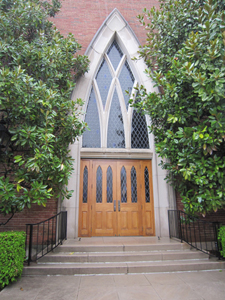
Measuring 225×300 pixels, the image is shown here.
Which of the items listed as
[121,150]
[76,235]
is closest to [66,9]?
[121,150]

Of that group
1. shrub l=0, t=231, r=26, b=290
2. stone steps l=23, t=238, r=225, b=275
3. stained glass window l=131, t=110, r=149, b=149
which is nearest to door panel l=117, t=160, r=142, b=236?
stained glass window l=131, t=110, r=149, b=149

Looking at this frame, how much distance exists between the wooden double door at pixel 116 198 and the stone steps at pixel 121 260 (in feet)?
4.49

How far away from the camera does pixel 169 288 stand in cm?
353

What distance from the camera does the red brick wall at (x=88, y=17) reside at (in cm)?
766

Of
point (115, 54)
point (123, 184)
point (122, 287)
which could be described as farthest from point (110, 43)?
point (122, 287)

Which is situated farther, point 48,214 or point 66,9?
point 66,9

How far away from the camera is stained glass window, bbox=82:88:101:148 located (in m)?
→ 6.98

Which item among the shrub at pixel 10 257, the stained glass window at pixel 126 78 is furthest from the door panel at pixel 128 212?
the shrub at pixel 10 257

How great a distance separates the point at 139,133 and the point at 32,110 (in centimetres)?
387

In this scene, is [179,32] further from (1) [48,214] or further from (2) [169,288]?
(1) [48,214]

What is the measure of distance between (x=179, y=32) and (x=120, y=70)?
2891mm

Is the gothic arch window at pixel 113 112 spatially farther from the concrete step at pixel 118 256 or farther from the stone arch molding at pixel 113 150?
the concrete step at pixel 118 256

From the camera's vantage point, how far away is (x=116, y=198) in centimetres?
665

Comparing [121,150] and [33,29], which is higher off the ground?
[33,29]
